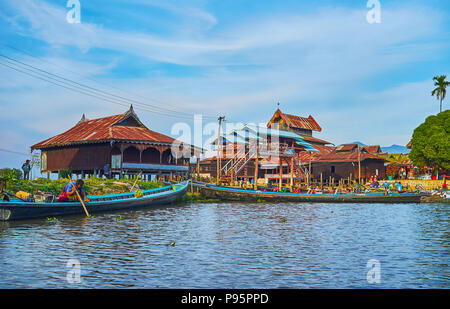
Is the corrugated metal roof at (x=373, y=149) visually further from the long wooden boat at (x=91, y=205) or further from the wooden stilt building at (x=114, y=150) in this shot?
the long wooden boat at (x=91, y=205)

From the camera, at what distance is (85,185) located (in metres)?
34.8

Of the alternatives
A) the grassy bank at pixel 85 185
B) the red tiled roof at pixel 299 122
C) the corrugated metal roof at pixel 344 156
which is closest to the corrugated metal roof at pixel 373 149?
the corrugated metal roof at pixel 344 156

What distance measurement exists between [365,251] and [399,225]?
10192 millimetres

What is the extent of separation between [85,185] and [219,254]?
22310 millimetres

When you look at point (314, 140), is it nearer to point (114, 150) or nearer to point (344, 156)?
point (344, 156)

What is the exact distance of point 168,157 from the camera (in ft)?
162

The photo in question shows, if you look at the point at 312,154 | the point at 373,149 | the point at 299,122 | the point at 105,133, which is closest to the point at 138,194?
the point at 105,133

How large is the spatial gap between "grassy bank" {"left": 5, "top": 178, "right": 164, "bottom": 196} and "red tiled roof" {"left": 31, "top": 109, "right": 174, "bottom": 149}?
4.95 meters

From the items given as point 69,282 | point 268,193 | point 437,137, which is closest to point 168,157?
point 268,193

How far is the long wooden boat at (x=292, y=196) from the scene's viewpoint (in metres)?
46.6


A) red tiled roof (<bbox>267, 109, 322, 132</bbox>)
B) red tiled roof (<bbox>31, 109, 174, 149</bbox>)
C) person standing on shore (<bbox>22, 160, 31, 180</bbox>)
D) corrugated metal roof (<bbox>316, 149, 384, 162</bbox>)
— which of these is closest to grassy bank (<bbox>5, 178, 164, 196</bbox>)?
person standing on shore (<bbox>22, 160, 31, 180</bbox>)

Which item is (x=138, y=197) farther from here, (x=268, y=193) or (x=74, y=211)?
(x=268, y=193)
